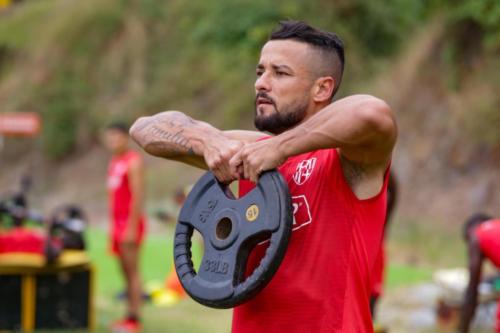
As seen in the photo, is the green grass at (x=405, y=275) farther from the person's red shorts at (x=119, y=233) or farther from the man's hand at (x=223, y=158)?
the man's hand at (x=223, y=158)

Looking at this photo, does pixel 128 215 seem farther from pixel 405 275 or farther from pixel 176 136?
pixel 405 275

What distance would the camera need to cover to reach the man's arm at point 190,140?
302 cm

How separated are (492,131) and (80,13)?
67.7 feet

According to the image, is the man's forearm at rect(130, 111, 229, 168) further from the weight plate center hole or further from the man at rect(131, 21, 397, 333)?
the weight plate center hole

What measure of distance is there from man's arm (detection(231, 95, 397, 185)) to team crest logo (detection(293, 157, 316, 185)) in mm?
130

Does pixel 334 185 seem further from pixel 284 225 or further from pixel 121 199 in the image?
pixel 121 199

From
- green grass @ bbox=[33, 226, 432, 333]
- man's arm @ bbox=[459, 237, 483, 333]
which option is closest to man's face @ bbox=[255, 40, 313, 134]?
man's arm @ bbox=[459, 237, 483, 333]

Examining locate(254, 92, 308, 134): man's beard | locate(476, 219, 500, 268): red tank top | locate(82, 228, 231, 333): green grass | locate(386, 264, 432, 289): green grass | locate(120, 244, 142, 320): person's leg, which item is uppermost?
locate(254, 92, 308, 134): man's beard

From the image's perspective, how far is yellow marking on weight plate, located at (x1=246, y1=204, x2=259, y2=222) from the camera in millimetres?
2893

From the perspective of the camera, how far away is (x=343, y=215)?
117 inches

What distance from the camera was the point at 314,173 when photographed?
303 centimetres

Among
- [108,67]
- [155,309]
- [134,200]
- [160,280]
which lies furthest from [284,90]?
[108,67]

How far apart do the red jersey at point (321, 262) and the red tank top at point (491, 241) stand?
2339 mm

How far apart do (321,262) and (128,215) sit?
579 cm
